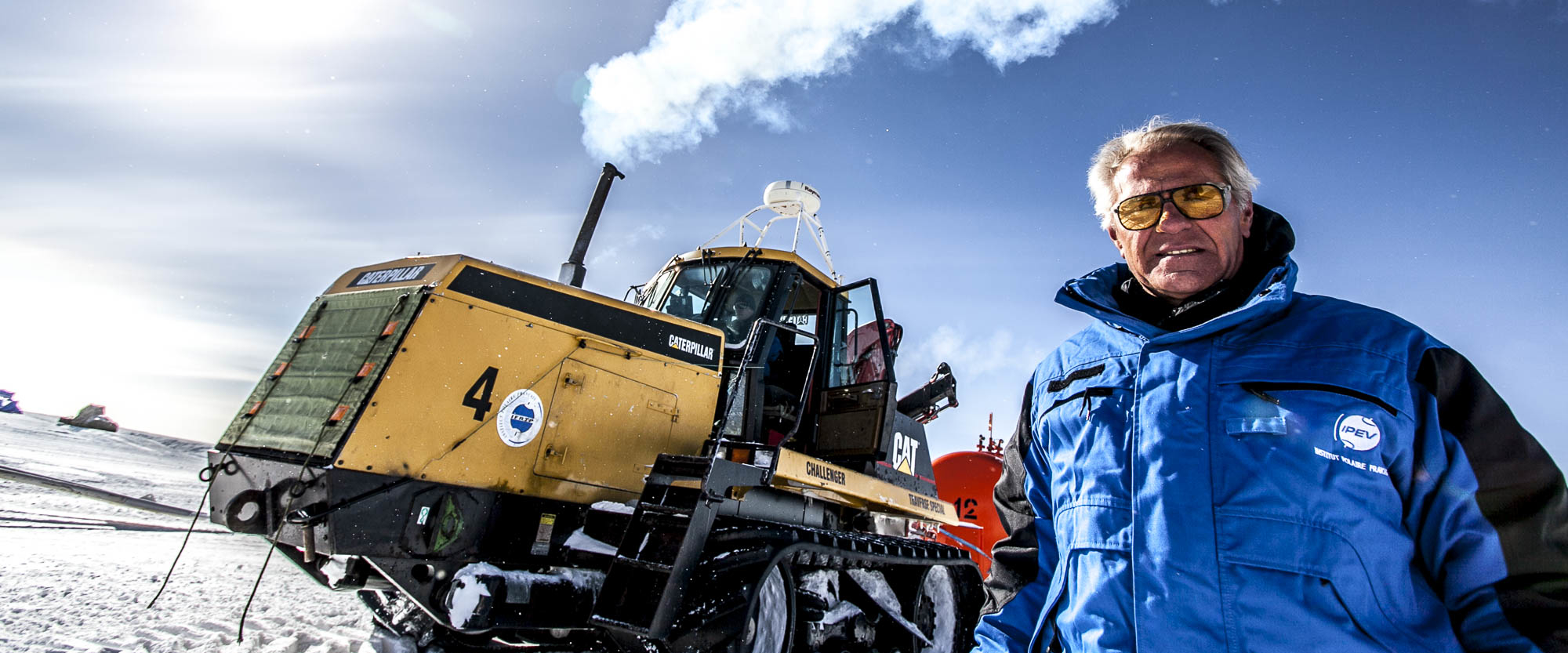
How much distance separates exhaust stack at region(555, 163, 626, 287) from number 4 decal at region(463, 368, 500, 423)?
1.35 meters

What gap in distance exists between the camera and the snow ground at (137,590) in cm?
400

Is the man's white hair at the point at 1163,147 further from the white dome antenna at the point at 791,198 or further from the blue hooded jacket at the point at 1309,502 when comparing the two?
the white dome antenna at the point at 791,198

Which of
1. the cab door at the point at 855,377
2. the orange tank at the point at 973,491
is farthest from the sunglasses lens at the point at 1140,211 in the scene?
the orange tank at the point at 973,491

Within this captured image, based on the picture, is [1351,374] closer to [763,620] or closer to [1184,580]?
[1184,580]

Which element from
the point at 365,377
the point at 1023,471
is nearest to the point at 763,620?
the point at 365,377

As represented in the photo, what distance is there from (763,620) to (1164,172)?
10.5 feet

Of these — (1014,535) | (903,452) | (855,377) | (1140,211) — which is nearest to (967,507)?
(903,452)

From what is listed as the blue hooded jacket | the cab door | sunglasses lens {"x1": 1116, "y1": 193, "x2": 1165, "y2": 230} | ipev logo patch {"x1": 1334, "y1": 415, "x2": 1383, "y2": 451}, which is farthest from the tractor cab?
ipev logo patch {"x1": 1334, "y1": 415, "x2": 1383, "y2": 451}

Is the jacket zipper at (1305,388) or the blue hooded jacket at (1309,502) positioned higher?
the jacket zipper at (1305,388)

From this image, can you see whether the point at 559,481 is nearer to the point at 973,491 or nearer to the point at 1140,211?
the point at 1140,211

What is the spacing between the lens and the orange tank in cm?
920

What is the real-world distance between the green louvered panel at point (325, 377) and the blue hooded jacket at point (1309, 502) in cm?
335

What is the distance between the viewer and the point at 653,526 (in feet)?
11.6

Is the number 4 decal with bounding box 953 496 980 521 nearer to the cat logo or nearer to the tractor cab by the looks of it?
the tractor cab
